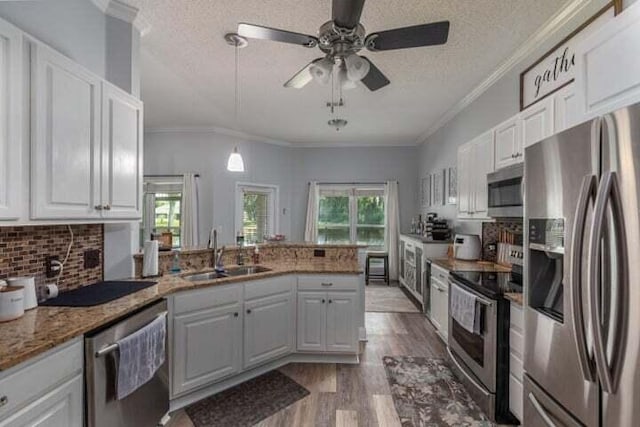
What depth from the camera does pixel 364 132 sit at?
578cm

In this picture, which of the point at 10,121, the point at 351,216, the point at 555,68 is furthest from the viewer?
the point at 351,216

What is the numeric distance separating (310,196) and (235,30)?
14.0ft

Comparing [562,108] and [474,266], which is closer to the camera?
[562,108]

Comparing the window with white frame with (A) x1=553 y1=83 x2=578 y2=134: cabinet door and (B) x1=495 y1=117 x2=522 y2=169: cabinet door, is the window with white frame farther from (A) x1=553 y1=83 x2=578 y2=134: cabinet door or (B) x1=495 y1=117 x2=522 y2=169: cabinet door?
(A) x1=553 y1=83 x2=578 y2=134: cabinet door

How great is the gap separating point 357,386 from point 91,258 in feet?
7.17

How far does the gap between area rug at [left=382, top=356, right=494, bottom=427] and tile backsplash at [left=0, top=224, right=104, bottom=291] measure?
2.32 m

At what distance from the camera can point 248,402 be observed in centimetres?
240

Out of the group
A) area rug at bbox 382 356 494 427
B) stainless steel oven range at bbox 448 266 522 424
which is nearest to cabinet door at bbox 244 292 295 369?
Result: area rug at bbox 382 356 494 427

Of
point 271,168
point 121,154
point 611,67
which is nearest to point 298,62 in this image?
point 121,154

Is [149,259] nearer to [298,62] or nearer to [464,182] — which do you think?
[298,62]

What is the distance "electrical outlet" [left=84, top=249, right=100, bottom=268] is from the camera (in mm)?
2123

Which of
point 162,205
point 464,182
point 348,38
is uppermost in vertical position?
point 348,38

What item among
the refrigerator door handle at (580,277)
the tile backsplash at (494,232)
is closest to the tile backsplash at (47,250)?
the refrigerator door handle at (580,277)

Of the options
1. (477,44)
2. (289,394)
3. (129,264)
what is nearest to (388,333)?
(289,394)
